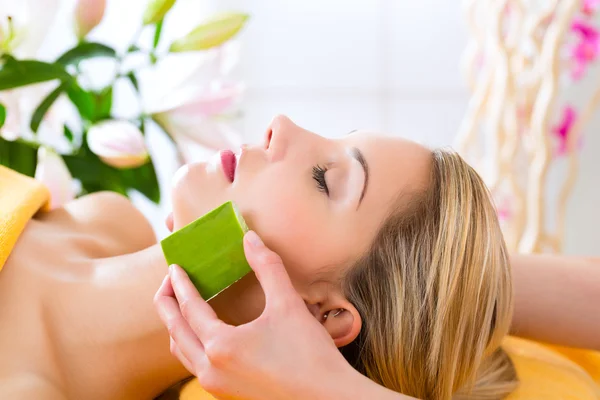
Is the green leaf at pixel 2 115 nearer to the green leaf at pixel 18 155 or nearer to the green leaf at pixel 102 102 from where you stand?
the green leaf at pixel 18 155

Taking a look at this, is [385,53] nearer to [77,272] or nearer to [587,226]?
[587,226]

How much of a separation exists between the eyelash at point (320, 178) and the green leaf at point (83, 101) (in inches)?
25.4

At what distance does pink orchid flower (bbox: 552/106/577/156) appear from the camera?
227 cm

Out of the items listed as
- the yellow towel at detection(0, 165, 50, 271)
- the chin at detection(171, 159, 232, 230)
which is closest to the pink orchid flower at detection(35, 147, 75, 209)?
the yellow towel at detection(0, 165, 50, 271)

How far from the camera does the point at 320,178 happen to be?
104 centimetres

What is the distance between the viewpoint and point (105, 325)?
1.11 m

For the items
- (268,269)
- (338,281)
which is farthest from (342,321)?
(268,269)

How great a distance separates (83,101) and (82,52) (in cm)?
10

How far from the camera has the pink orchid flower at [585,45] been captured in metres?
2.17

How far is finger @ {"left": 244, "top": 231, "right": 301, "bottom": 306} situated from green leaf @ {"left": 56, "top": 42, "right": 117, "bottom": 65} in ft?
2.19

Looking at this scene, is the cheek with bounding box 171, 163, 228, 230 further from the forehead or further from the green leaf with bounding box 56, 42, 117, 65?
the green leaf with bounding box 56, 42, 117, 65

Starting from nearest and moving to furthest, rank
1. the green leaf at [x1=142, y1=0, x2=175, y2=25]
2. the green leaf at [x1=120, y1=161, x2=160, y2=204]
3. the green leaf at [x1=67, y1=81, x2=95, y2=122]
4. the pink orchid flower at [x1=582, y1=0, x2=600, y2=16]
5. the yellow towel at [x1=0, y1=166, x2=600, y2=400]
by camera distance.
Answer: the yellow towel at [x1=0, y1=166, x2=600, y2=400], the green leaf at [x1=142, y1=0, x2=175, y2=25], the green leaf at [x1=67, y1=81, x2=95, y2=122], the green leaf at [x1=120, y1=161, x2=160, y2=204], the pink orchid flower at [x1=582, y1=0, x2=600, y2=16]

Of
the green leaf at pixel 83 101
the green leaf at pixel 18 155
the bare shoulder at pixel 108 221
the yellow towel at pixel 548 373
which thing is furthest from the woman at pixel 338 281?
the green leaf at pixel 83 101

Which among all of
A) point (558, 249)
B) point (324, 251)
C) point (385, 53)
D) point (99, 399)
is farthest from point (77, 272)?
point (385, 53)
